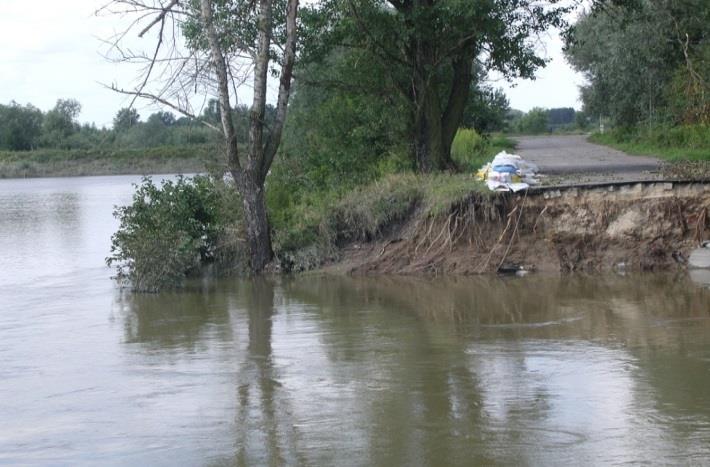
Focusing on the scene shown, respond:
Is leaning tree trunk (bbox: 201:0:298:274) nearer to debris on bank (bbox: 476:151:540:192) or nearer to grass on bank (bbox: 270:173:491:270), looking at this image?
grass on bank (bbox: 270:173:491:270)

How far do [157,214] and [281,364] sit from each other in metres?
8.06

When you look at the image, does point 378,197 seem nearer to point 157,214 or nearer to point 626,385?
point 157,214

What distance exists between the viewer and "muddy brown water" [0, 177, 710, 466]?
29.6 feet

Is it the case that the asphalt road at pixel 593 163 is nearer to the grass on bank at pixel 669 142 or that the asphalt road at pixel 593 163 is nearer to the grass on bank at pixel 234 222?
the grass on bank at pixel 669 142

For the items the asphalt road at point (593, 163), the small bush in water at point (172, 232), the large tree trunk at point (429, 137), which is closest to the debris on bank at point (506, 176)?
the asphalt road at point (593, 163)

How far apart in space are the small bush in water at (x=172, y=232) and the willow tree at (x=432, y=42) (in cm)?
375

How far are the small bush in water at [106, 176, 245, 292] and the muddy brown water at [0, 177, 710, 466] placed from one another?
0.49 metres

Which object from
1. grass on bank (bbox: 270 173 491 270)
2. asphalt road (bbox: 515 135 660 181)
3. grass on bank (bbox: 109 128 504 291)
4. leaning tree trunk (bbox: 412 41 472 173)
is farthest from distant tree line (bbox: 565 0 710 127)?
grass on bank (bbox: 109 128 504 291)

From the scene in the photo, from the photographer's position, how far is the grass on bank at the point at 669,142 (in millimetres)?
27766

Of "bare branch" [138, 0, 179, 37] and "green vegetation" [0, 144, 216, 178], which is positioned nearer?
"bare branch" [138, 0, 179, 37]

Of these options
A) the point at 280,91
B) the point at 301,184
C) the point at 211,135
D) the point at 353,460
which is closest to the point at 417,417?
the point at 353,460

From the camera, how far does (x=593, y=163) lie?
27.2 m

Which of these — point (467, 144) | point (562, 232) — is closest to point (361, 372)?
point (562, 232)

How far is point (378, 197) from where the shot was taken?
2002 centimetres
